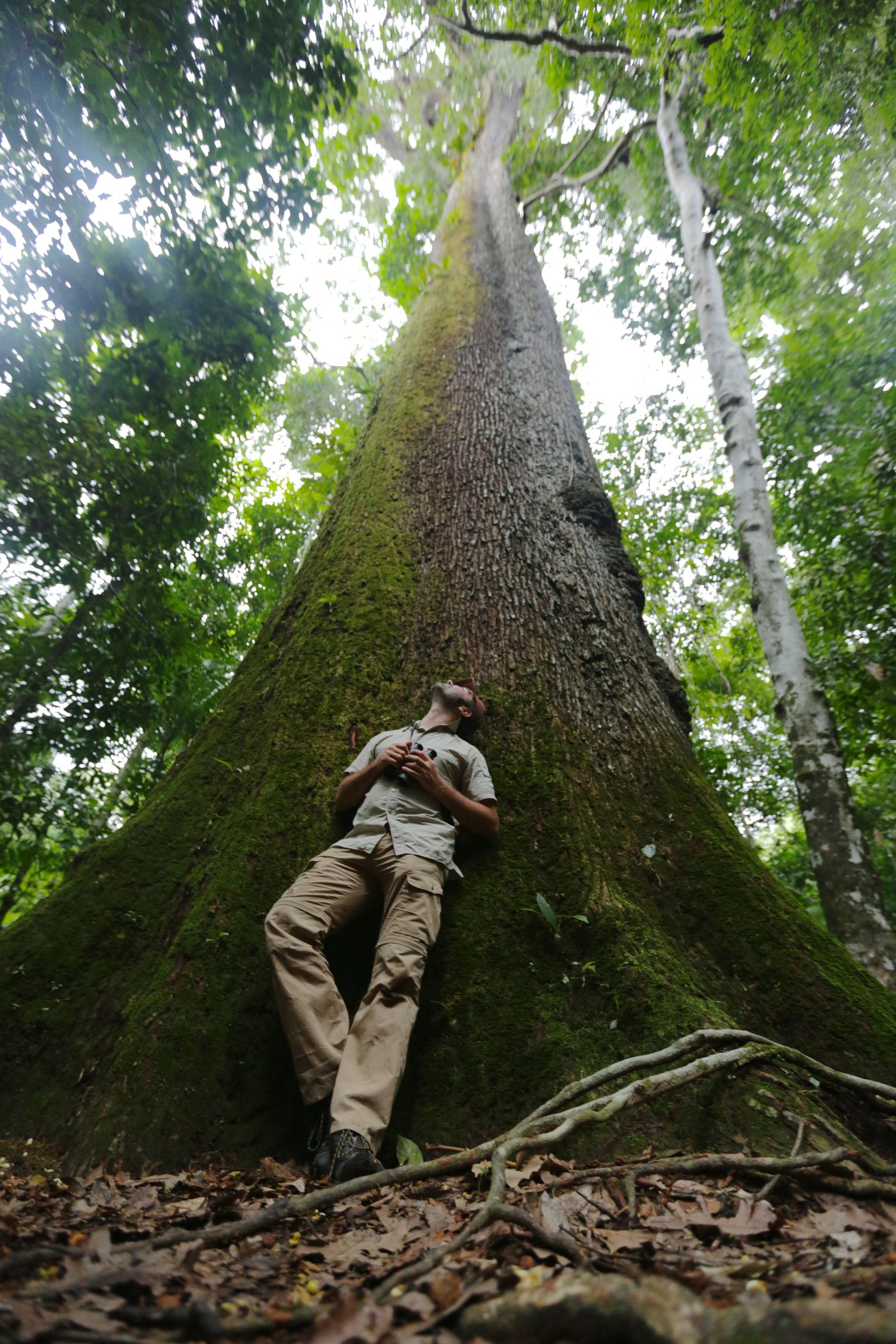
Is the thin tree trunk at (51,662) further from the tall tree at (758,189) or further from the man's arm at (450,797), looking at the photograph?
the tall tree at (758,189)

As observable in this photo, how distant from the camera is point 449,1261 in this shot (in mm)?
1179

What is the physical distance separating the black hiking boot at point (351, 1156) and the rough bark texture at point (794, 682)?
3.50 m

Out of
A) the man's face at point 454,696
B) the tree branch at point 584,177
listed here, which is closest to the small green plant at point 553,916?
the man's face at point 454,696

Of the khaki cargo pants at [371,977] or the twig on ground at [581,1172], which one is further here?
the khaki cargo pants at [371,977]

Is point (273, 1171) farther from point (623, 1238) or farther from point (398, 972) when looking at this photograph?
point (623, 1238)

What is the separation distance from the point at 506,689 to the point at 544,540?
129 cm

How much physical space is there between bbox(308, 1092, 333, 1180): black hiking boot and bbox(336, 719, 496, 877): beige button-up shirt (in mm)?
858

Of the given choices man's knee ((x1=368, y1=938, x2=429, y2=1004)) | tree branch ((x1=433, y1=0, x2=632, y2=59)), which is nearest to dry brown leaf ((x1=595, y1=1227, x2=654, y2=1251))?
man's knee ((x1=368, y1=938, x2=429, y2=1004))

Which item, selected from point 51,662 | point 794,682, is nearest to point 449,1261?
point 794,682

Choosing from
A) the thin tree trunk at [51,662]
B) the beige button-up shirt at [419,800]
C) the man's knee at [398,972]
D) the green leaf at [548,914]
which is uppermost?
the thin tree trunk at [51,662]

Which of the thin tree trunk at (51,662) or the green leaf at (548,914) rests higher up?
the thin tree trunk at (51,662)

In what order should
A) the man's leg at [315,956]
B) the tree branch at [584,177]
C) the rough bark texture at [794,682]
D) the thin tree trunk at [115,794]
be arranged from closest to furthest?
1. the man's leg at [315,956]
2. the rough bark texture at [794,682]
3. the thin tree trunk at [115,794]
4. the tree branch at [584,177]

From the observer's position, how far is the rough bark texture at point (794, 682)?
163 inches

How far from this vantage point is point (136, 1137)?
194 cm
